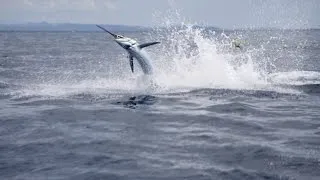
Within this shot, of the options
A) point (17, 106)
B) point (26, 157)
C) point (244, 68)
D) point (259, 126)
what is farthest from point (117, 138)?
point (244, 68)

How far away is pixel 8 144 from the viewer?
40.8ft

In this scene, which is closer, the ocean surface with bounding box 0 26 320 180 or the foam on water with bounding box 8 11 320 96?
the ocean surface with bounding box 0 26 320 180

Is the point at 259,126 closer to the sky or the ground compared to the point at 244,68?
closer to the ground

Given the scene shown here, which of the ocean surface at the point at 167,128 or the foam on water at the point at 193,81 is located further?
the foam on water at the point at 193,81

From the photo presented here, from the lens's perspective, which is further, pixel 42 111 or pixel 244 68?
pixel 244 68

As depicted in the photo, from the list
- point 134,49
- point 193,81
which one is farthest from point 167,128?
point 193,81

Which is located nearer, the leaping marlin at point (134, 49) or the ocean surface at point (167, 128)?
the ocean surface at point (167, 128)

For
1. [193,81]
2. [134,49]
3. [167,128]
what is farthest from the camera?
[193,81]

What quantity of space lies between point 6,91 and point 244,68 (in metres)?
13.6

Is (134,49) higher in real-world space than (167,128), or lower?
higher

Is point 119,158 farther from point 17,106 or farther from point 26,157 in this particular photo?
point 17,106

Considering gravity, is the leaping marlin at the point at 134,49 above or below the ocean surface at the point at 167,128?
above

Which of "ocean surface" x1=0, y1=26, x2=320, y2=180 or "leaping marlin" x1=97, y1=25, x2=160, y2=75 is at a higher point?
"leaping marlin" x1=97, y1=25, x2=160, y2=75

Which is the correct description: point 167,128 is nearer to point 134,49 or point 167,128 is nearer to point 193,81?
point 134,49
